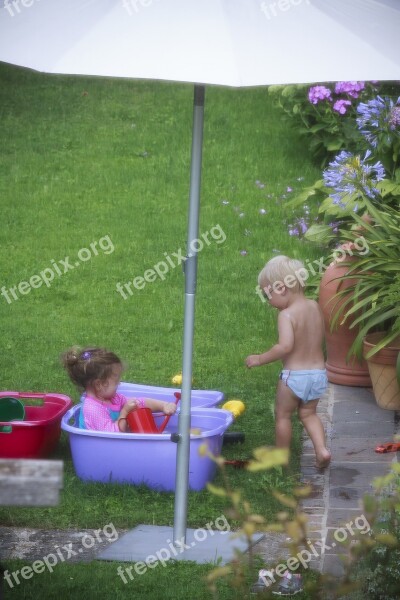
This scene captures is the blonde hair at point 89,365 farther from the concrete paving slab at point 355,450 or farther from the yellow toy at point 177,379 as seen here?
the concrete paving slab at point 355,450

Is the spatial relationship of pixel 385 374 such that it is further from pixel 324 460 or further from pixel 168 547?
pixel 168 547

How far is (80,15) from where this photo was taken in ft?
12.5

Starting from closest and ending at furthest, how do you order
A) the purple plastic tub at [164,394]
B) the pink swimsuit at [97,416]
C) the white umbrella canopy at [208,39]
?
the white umbrella canopy at [208,39], the pink swimsuit at [97,416], the purple plastic tub at [164,394]

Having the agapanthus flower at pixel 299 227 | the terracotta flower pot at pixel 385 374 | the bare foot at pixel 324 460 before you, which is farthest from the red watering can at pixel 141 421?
the agapanthus flower at pixel 299 227

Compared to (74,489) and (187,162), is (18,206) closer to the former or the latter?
(187,162)

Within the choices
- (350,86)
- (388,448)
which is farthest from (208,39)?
(350,86)

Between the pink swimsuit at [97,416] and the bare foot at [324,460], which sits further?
the bare foot at [324,460]

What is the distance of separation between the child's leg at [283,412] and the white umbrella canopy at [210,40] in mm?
2079

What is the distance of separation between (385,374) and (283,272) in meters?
1.41

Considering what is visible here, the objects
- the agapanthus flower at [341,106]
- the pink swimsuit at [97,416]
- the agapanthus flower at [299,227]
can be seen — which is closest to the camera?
the pink swimsuit at [97,416]

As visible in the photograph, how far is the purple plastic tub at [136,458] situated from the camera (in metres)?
4.98

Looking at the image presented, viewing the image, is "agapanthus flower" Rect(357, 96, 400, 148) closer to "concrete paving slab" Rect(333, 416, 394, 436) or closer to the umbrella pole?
"concrete paving slab" Rect(333, 416, 394, 436)

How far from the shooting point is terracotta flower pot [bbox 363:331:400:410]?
20.1 feet

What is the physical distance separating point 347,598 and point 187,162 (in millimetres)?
7722
